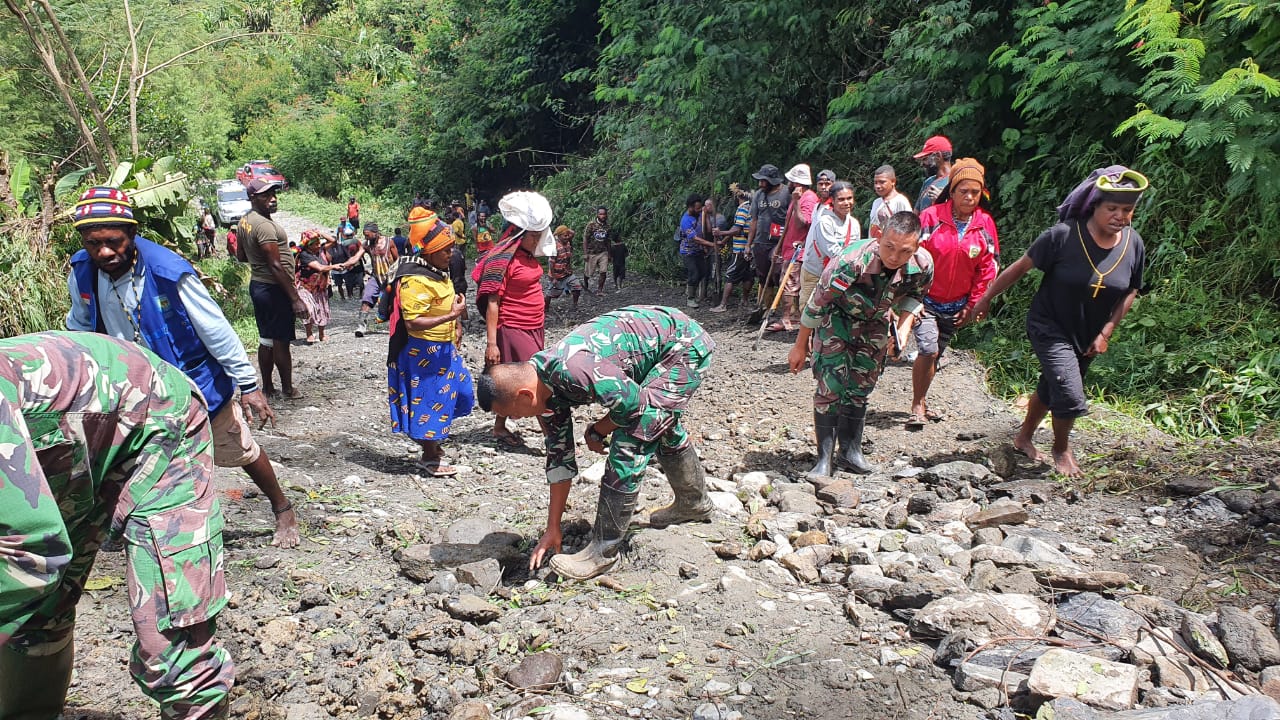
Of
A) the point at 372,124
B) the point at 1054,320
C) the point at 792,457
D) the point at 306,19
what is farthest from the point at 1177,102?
the point at 306,19

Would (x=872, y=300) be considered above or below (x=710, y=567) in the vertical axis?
above

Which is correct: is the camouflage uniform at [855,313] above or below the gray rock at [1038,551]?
above

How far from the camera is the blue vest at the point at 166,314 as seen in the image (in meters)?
3.22

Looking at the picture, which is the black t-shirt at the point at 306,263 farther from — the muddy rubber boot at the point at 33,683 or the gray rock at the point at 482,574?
the muddy rubber boot at the point at 33,683

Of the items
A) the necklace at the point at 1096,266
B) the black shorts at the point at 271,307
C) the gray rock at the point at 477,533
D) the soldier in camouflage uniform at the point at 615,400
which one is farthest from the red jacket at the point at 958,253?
the black shorts at the point at 271,307

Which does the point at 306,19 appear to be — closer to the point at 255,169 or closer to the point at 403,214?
the point at 403,214

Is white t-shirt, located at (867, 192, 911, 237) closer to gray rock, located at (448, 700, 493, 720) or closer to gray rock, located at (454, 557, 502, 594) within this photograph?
gray rock, located at (454, 557, 502, 594)

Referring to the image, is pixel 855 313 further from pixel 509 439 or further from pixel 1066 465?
Answer: pixel 509 439

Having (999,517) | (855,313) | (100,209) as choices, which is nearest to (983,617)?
(999,517)

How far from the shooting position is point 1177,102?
6281mm

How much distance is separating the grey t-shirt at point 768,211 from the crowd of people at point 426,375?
1439 mm

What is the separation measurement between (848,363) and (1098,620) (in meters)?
2.03

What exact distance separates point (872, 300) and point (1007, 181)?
456cm

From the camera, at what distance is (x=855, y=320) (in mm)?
4711
